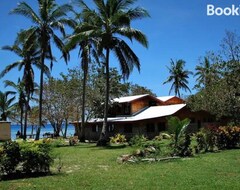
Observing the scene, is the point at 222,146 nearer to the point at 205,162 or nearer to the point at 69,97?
the point at 205,162

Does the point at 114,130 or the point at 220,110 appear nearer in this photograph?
the point at 220,110

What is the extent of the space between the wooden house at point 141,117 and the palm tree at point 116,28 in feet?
32.5

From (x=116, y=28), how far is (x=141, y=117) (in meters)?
13.4

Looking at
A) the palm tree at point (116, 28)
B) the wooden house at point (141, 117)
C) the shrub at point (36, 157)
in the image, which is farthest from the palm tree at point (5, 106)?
the shrub at point (36, 157)

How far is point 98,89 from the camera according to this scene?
155 ft

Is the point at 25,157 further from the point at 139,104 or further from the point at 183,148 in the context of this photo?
the point at 139,104

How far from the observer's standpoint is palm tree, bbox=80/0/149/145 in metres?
31.0

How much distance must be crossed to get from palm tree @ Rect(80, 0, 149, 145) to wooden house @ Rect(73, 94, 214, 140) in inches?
390

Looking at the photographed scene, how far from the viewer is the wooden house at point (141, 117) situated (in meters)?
41.4

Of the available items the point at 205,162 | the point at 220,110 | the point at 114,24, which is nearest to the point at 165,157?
the point at 205,162

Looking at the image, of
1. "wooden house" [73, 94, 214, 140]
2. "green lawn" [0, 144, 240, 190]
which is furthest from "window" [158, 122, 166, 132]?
"green lawn" [0, 144, 240, 190]

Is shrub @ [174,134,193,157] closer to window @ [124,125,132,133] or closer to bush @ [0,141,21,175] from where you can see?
bush @ [0,141,21,175]

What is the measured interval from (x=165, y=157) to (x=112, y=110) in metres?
29.3

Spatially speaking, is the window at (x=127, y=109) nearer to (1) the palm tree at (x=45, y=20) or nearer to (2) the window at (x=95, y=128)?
(2) the window at (x=95, y=128)
